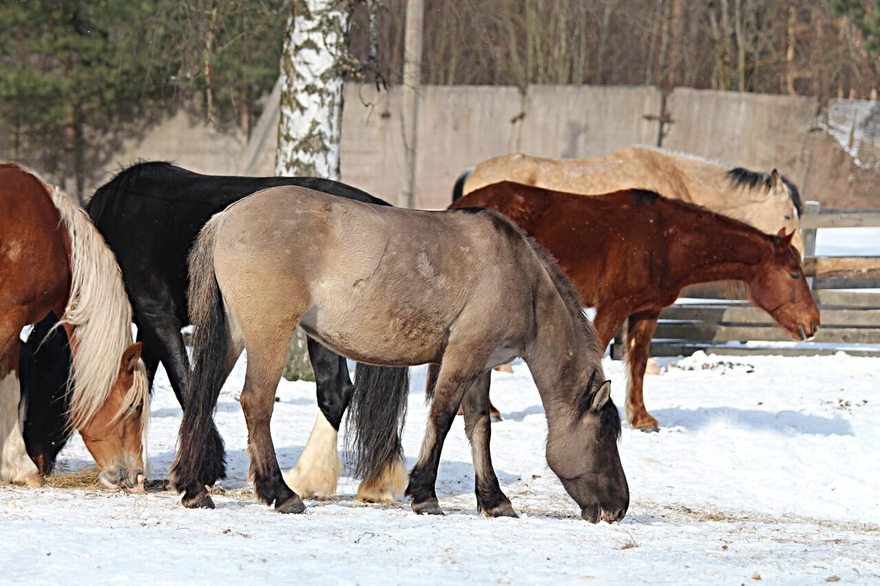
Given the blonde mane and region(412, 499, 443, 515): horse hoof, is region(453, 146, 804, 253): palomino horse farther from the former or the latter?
region(412, 499, 443, 515): horse hoof

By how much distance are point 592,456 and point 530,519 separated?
1.59 ft

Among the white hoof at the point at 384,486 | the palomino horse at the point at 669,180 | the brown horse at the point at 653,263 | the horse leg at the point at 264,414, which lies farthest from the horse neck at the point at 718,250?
the horse leg at the point at 264,414

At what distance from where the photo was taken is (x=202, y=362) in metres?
5.36

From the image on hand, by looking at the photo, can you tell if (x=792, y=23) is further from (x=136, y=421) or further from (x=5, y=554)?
(x=5, y=554)

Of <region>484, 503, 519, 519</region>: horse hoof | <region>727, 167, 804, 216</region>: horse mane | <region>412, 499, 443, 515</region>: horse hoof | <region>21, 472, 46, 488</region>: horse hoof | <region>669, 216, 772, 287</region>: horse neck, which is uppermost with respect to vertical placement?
<region>727, 167, 804, 216</region>: horse mane

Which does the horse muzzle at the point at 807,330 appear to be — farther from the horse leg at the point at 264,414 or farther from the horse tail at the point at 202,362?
the horse tail at the point at 202,362

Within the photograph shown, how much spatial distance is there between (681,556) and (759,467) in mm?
3474

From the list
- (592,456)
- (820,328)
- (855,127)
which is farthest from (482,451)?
(855,127)

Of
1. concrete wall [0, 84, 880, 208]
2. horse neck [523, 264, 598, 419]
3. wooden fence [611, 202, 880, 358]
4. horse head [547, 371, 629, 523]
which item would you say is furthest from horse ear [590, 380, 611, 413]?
concrete wall [0, 84, 880, 208]

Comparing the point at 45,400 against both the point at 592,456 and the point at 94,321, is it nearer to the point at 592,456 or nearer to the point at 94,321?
the point at 94,321

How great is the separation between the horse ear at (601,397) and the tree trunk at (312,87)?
15.9 feet

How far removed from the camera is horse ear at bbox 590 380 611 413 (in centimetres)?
559

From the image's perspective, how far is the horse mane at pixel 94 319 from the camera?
5914 mm

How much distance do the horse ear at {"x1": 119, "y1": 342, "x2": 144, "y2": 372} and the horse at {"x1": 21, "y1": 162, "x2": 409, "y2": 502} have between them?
0.41m
